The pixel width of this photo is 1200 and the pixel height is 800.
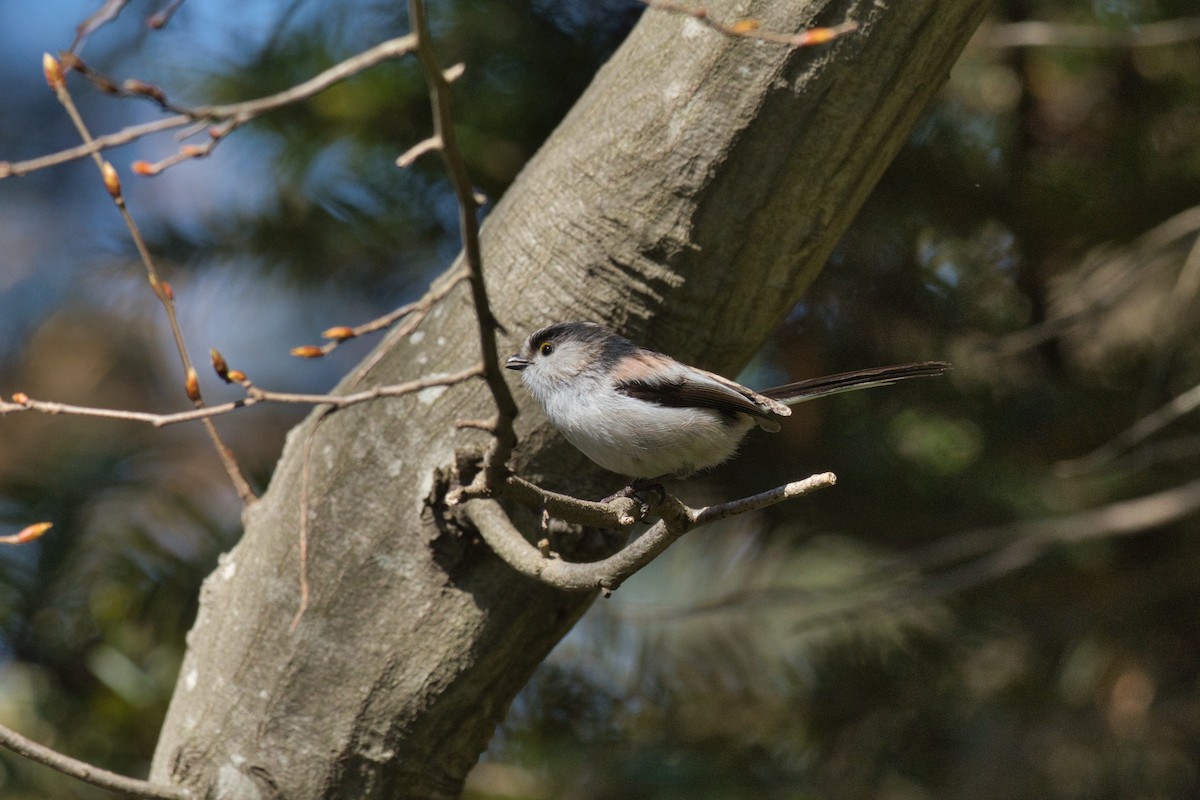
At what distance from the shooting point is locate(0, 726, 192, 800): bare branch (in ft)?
Answer: 6.87

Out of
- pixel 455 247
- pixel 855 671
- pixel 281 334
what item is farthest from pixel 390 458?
pixel 281 334

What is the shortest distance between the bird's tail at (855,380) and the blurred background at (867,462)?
907mm

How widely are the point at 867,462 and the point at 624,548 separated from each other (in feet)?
5.55

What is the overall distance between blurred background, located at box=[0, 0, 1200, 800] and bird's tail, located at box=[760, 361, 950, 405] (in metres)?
0.91

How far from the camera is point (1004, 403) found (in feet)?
11.9

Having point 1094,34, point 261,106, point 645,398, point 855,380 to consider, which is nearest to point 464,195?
point 261,106

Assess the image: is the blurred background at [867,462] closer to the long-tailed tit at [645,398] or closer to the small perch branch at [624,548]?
the long-tailed tit at [645,398]

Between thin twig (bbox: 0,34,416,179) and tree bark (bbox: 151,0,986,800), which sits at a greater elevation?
thin twig (bbox: 0,34,416,179)

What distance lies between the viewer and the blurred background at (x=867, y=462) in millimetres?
3320

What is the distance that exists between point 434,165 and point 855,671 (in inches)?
93.7

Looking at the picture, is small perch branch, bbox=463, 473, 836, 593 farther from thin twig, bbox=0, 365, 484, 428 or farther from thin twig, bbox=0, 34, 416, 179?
thin twig, bbox=0, 34, 416, 179

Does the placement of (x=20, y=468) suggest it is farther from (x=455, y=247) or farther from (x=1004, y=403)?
(x=1004, y=403)

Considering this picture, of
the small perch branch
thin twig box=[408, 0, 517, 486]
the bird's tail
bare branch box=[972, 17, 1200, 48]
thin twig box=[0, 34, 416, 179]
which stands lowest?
the small perch branch

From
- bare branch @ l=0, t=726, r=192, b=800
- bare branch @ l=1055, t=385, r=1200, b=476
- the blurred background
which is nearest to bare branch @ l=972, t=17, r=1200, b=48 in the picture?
the blurred background
